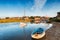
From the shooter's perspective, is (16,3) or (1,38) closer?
(1,38)

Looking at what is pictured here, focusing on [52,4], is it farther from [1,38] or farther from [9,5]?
[1,38]

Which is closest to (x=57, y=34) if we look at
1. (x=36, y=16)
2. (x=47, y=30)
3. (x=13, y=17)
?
(x=47, y=30)

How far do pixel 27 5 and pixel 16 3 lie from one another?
1.25 feet

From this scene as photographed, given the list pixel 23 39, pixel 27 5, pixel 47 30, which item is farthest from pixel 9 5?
pixel 47 30

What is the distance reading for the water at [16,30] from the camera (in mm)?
4234

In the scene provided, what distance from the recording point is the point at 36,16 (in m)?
4.48

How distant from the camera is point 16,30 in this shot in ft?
14.6

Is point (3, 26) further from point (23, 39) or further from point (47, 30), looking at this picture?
point (47, 30)

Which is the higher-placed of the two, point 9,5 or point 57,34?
point 9,5

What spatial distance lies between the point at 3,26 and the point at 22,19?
692 millimetres

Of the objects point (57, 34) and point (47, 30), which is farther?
point (47, 30)

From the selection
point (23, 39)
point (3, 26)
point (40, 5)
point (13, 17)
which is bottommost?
point (23, 39)

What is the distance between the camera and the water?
13.9ft

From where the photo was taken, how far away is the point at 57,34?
420cm
